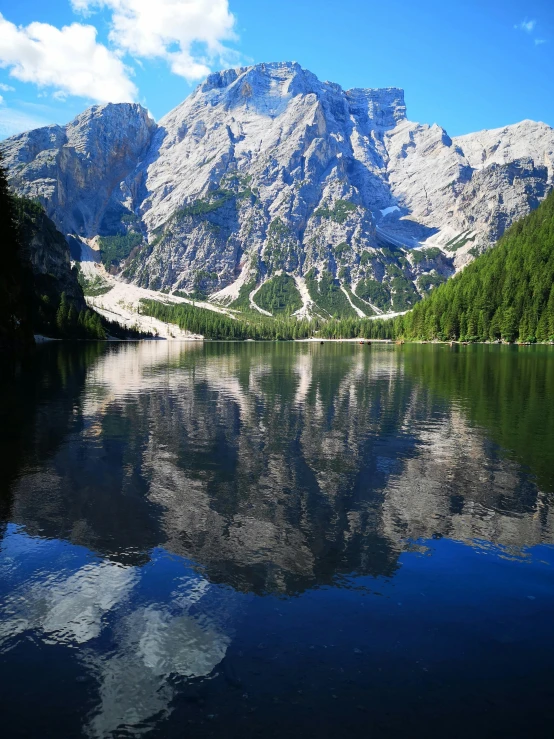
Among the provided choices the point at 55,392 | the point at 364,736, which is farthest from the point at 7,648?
the point at 55,392

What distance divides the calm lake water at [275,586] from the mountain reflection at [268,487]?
0.40 ft

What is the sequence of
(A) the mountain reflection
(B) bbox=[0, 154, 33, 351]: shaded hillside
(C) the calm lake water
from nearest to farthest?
(C) the calm lake water → (A) the mountain reflection → (B) bbox=[0, 154, 33, 351]: shaded hillside

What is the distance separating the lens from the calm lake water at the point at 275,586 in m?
8.81

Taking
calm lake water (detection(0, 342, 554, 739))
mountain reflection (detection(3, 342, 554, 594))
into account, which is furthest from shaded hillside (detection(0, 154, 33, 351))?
calm lake water (detection(0, 342, 554, 739))

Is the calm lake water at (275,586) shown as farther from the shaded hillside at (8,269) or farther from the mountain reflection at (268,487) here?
the shaded hillside at (8,269)

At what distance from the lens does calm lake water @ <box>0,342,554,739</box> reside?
8.81 m

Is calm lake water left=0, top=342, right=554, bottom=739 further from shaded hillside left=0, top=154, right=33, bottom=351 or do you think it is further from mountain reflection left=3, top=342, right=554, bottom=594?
shaded hillside left=0, top=154, right=33, bottom=351

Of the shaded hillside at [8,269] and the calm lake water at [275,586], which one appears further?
the shaded hillside at [8,269]

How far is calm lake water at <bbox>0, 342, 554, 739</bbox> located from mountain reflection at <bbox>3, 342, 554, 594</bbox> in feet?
0.40

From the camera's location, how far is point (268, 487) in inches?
856

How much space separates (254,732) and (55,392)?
1886 inches

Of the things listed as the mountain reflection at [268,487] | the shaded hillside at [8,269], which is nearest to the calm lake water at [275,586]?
the mountain reflection at [268,487]

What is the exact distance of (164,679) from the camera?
9.52 meters

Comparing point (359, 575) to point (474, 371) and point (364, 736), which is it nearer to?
point (364, 736)
